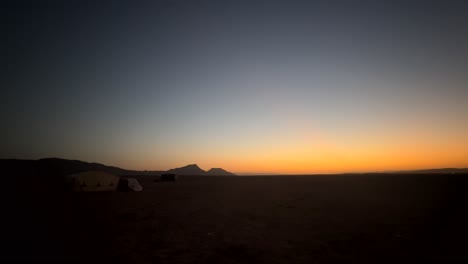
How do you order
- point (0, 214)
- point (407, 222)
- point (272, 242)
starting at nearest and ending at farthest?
point (272, 242) → point (407, 222) → point (0, 214)

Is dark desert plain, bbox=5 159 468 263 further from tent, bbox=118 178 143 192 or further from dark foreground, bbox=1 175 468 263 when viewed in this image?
tent, bbox=118 178 143 192

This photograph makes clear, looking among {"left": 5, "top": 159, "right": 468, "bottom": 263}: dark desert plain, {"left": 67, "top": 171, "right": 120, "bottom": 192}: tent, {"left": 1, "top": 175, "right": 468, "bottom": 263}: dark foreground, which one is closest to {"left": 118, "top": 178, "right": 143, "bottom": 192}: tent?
{"left": 67, "top": 171, "right": 120, "bottom": 192}: tent

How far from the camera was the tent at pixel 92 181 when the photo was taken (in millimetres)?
34844

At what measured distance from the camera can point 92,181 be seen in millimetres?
36062

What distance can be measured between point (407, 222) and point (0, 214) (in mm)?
21887

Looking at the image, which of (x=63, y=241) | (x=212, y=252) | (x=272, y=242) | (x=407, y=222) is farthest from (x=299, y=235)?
(x=63, y=241)

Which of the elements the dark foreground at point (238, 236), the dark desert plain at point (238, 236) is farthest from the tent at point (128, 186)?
the dark foreground at point (238, 236)

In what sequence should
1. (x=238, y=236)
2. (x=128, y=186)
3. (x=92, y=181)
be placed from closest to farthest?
(x=238, y=236) < (x=92, y=181) < (x=128, y=186)

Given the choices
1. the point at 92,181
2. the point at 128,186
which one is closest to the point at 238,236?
the point at 92,181

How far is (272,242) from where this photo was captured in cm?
1152

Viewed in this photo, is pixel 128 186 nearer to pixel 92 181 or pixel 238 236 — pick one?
pixel 92 181

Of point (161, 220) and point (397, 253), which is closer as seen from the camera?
point (397, 253)

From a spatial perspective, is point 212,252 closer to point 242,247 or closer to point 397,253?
point 242,247

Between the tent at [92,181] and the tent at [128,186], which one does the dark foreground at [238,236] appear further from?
the tent at [128,186]
